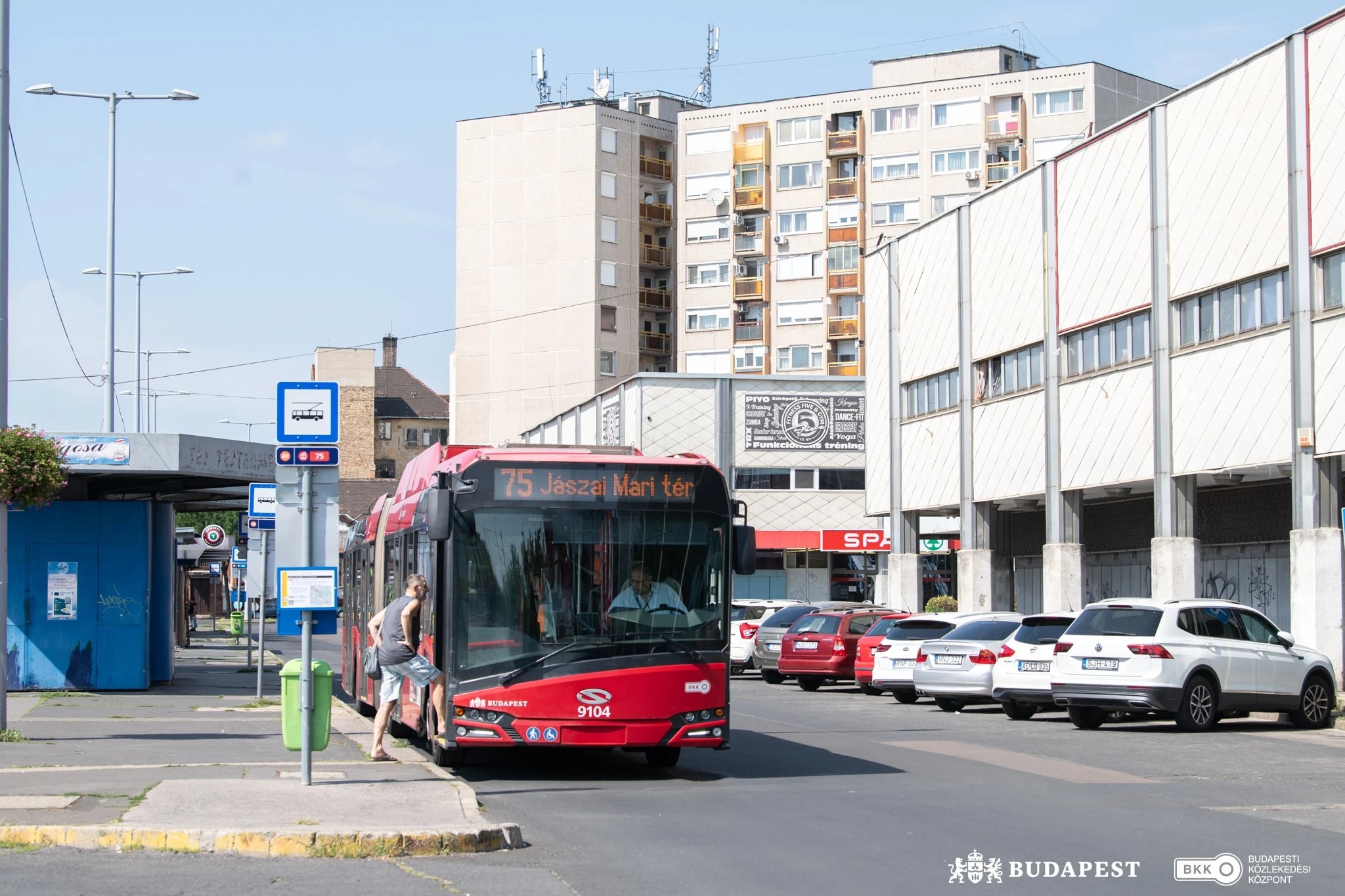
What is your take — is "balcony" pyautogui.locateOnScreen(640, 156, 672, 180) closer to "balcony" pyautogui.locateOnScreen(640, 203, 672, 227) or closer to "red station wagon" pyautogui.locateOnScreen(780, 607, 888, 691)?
"balcony" pyautogui.locateOnScreen(640, 203, 672, 227)

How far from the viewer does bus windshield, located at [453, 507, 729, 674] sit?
14234 mm

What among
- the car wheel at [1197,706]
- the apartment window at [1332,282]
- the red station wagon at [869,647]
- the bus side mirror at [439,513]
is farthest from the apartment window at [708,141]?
the bus side mirror at [439,513]

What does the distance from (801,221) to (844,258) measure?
3.14 metres

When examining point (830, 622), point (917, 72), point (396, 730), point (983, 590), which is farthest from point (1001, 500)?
point (917, 72)

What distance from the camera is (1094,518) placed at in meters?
39.6

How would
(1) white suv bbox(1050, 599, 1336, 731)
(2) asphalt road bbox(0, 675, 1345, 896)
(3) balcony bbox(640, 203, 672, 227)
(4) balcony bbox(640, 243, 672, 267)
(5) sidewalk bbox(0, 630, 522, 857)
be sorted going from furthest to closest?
(4) balcony bbox(640, 243, 672, 267), (3) balcony bbox(640, 203, 672, 227), (1) white suv bbox(1050, 599, 1336, 731), (5) sidewalk bbox(0, 630, 522, 857), (2) asphalt road bbox(0, 675, 1345, 896)

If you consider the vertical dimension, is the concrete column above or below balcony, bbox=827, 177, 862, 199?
below

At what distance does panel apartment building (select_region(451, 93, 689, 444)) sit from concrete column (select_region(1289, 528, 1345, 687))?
2209 inches

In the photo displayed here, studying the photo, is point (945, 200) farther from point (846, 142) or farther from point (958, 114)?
point (846, 142)

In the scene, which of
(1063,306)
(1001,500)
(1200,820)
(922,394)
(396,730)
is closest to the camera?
(1200,820)

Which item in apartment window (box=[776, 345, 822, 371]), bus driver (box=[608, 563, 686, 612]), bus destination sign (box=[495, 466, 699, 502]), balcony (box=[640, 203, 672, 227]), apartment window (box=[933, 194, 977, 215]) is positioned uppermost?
balcony (box=[640, 203, 672, 227])

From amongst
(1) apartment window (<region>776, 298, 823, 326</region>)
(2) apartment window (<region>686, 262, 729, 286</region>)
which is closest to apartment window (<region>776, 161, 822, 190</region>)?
(2) apartment window (<region>686, 262, 729, 286</region>)

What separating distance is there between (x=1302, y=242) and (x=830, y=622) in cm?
1070

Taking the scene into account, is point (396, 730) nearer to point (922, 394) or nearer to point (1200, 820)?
point (1200, 820)
